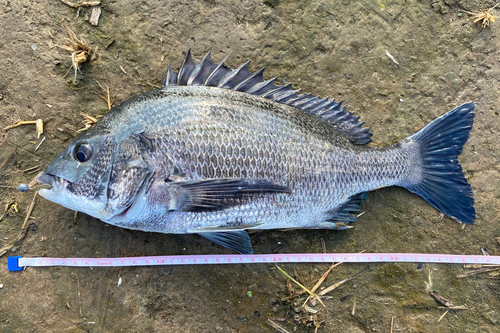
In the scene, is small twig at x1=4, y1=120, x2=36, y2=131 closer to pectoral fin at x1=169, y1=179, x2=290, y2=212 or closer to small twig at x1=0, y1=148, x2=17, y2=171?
small twig at x1=0, y1=148, x2=17, y2=171

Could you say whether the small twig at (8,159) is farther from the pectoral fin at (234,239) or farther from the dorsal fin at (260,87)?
the pectoral fin at (234,239)

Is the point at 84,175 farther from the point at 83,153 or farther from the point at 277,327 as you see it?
the point at 277,327

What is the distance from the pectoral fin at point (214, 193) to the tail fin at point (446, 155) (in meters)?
1.42

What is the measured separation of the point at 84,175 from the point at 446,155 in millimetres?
2986

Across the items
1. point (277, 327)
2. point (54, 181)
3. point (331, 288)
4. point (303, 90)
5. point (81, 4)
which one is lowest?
point (277, 327)

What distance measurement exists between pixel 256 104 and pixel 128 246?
5.58 ft

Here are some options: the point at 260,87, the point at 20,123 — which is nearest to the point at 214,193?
the point at 260,87

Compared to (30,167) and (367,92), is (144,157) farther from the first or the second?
(367,92)

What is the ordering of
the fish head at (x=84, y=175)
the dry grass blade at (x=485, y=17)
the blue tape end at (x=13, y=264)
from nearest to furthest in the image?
the fish head at (x=84, y=175) < the blue tape end at (x=13, y=264) < the dry grass blade at (x=485, y=17)

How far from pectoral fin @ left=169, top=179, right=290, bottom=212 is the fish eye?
64 cm

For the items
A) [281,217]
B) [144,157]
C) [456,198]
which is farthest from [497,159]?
[144,157]

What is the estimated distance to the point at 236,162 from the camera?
7.43ft

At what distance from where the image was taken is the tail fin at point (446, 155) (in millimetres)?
2697

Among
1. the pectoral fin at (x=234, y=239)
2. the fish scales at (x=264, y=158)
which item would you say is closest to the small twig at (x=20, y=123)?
the fish scales at (x=264, y=158)
